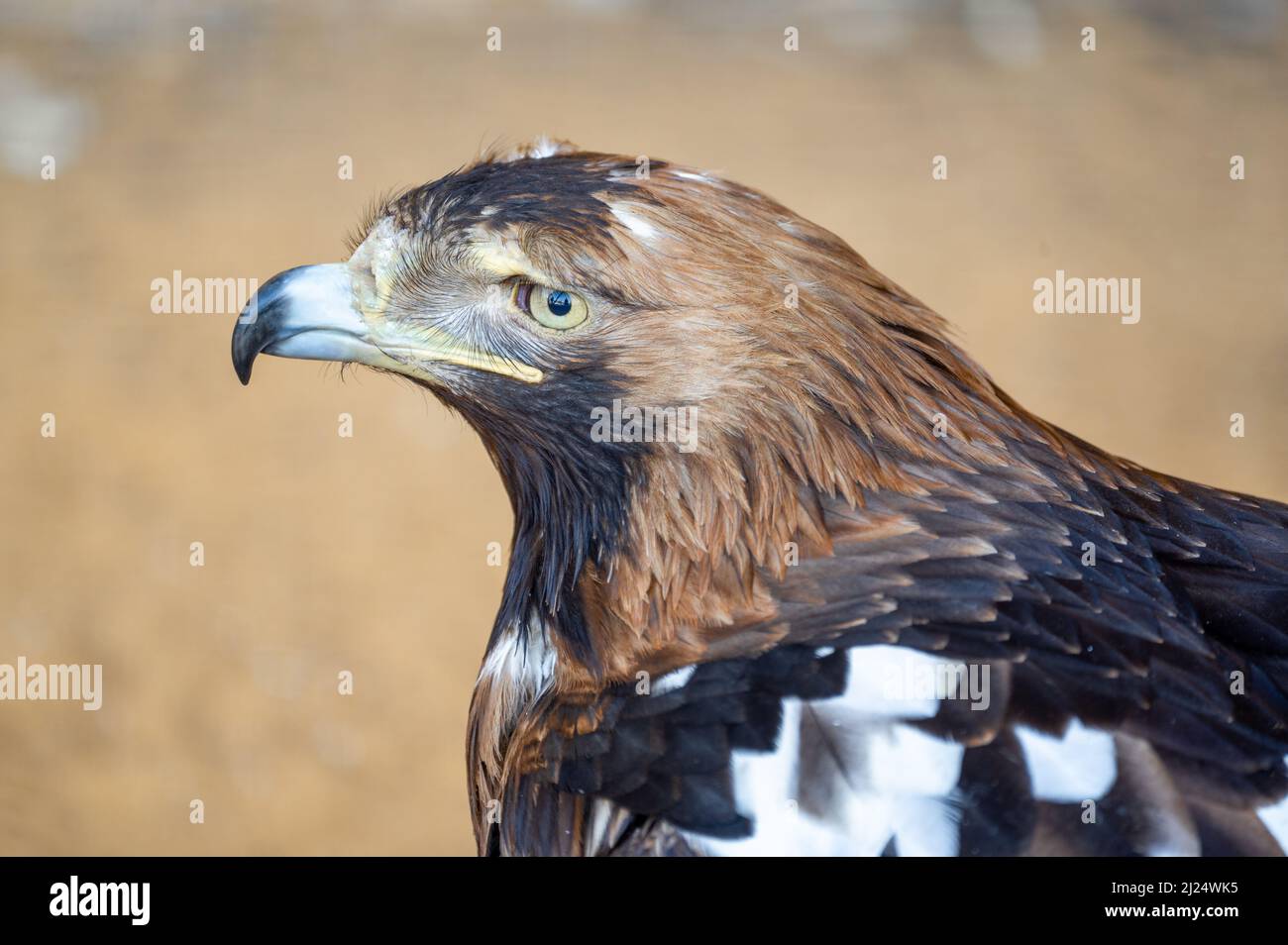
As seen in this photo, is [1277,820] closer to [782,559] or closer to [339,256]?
[782,559]

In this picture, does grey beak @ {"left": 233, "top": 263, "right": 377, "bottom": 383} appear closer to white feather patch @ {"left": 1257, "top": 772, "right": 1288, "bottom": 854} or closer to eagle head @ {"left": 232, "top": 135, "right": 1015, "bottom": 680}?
eagle head @ {"left": 232, "top": 135, "right": 1015, "bottom": 680}

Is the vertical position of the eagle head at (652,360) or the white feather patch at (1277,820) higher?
the eagle head at (652,360)

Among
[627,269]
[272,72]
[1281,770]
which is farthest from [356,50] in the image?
[1281,770]

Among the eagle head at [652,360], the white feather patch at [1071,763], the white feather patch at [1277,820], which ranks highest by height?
the eagle head at [652,360]

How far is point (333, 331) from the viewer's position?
2527 mm

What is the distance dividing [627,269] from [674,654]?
69 centimetres

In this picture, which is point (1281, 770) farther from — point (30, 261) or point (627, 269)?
point (30, 261)

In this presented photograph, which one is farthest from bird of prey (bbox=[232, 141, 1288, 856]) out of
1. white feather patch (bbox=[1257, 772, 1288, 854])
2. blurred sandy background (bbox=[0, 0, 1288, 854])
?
blurred sandy background (bbox=[0, 0, 1288, 854])

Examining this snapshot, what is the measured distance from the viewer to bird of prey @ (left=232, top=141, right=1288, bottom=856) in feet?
6.61

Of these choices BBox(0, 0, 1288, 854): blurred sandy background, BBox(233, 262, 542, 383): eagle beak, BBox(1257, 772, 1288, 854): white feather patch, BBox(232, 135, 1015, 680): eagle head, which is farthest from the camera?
BBox(0, 0, 1288, 854): blurred sandy background

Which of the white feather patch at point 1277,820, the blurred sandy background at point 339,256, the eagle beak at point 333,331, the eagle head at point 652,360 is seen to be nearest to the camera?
the white feather patch at point 1277,820

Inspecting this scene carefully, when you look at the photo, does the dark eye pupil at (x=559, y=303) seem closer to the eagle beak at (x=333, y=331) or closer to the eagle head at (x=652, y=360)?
the eagle head at (x=652, y=360)

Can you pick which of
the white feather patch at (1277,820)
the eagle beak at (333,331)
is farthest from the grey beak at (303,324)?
the white feather patch at (1277,820)

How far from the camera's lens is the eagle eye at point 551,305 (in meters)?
2.36
